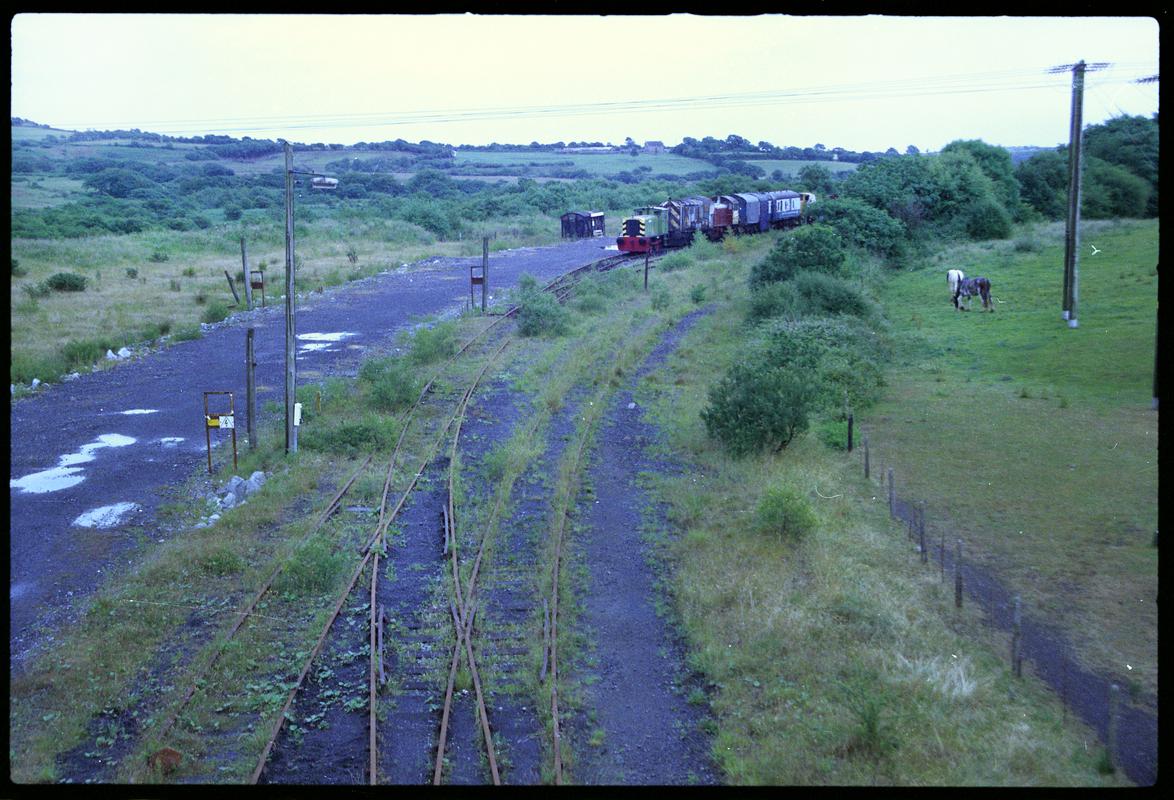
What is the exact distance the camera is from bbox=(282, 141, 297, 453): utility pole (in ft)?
53.2

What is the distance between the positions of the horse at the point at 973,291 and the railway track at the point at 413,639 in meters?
19.2

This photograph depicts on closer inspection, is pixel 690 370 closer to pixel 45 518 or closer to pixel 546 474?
pixel 546 474

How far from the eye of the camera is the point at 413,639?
10586 millimetres

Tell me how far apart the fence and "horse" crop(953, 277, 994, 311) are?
1770 centimetres

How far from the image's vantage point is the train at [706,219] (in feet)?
168

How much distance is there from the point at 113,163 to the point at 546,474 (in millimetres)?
89643

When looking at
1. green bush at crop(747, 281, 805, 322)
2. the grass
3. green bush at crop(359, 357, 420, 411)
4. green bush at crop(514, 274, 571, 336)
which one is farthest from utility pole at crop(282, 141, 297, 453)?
green bush at crop(747, 281, 805, 322)

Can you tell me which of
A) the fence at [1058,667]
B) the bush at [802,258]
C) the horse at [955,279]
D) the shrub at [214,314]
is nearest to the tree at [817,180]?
the bush at [802,258]

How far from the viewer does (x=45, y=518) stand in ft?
48.3

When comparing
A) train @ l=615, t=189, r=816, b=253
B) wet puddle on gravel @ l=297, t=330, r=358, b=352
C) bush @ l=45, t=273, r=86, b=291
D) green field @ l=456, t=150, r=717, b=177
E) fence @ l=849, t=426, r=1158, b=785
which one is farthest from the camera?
green field @ l=456, t=150, r=717, b=177

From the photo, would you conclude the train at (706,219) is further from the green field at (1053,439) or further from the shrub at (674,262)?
the green field at (1053,439)

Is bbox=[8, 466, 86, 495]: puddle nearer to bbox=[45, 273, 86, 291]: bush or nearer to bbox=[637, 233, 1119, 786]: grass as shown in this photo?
bbox=[637, 233, 1119, 786]: grass

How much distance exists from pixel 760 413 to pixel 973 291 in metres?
15.8

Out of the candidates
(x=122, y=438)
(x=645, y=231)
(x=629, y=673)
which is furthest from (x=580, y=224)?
(x=629, y=673)
